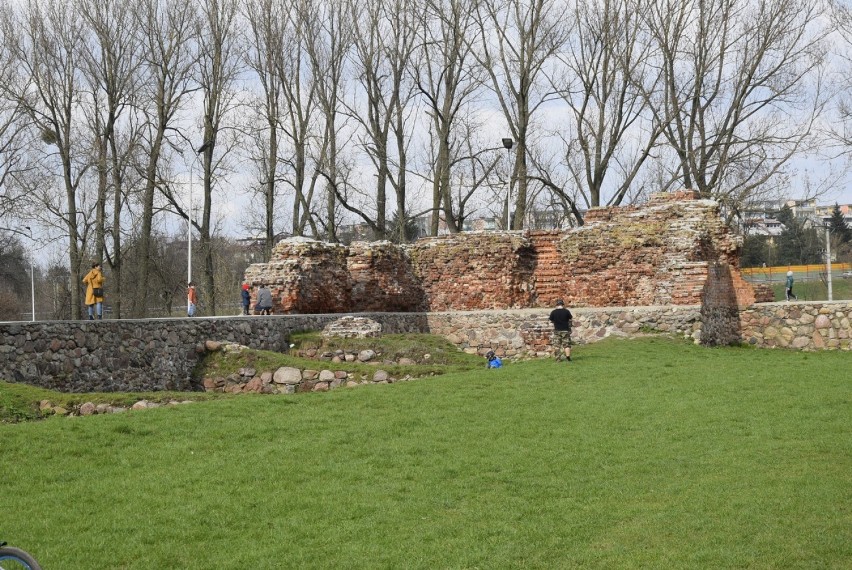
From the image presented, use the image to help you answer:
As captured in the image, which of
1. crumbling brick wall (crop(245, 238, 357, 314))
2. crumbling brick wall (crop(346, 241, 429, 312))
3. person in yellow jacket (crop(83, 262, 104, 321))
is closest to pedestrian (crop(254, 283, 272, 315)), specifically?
crumbling brick wall (crop(245, 238, 357, 314))

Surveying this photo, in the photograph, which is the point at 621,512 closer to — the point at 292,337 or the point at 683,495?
the point at 683,495

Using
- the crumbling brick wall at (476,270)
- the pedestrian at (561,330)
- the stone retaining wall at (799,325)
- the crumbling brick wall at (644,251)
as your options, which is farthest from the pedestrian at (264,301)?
the stone retaining wall at (799,325)

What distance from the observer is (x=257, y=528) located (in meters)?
7.45

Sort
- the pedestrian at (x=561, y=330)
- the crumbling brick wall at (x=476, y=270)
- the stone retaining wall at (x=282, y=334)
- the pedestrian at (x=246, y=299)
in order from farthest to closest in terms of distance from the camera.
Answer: the pedestrian at (x=246, y=299), the crumbling brick wall at (x=476, y=270), the pedestrian at (x=561, y=330), the stone retaining wall at (x=282, y=334)

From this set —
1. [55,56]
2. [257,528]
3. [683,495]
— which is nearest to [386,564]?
[257,528]

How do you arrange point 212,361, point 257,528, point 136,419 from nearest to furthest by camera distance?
point 257,528 → point 136,419 → point 212,361

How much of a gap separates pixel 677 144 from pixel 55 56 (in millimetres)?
20431

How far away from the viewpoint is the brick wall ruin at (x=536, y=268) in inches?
937

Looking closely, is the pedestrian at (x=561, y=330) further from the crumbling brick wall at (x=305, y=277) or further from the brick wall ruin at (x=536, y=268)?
the crumbling brick wall at (x=305, y=277)

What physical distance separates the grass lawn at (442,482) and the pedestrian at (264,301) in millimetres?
9606

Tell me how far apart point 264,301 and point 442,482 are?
14825mm

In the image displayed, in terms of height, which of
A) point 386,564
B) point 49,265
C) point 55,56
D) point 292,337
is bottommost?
point 386,564

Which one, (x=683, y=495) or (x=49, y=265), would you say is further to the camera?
(x=49, y=265)

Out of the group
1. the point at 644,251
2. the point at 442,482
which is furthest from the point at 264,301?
the point at 442,482
